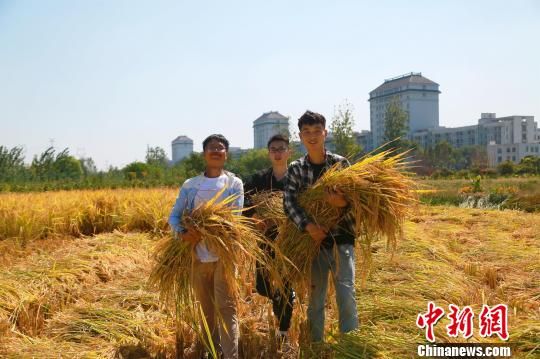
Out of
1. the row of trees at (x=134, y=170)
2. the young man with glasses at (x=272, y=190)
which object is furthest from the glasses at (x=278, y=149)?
the row of trees at (x=134, y=170)

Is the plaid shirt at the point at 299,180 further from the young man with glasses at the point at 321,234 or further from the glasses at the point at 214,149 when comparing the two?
the glasses at the point at 214,149

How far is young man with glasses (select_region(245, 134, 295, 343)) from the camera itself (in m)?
2.93

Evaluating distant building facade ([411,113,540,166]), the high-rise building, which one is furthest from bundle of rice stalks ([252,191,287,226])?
the high-rise building

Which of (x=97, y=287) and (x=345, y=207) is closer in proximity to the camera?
(x=345, y=207)

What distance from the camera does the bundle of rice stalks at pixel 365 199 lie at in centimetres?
250

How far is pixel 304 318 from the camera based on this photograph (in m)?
2.97

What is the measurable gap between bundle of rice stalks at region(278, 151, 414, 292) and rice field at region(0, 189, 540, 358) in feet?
0.63

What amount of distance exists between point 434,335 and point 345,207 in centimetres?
82

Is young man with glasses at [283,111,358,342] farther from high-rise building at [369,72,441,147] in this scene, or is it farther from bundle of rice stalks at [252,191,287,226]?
high-rise building at [369,72,441,147]

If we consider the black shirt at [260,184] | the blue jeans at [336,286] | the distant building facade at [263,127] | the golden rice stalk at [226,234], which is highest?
the distant building facade at [263,127]

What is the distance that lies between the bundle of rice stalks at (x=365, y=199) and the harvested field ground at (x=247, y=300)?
0.71 feet

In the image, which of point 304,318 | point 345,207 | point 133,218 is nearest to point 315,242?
point 345,207

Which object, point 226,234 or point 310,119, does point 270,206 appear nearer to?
point 226,234

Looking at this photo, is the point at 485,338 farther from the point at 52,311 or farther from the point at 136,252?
the point at 136,252
